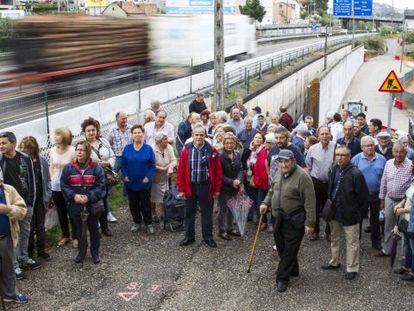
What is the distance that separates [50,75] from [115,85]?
115 inches

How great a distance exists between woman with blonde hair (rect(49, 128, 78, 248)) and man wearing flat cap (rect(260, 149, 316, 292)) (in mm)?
2761

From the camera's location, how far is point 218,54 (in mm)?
14406

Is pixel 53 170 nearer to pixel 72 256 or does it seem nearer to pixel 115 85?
pixel 72 256

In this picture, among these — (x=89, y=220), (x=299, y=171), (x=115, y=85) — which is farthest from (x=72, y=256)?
(x=115, y=85)

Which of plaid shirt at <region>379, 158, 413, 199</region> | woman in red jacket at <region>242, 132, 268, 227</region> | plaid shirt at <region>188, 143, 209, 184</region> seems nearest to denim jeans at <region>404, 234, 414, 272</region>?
plaid shirt at <region>379, 158, 413, 199</region>

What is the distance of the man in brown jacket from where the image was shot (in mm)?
5672

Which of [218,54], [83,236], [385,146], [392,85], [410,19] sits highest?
[410,19]

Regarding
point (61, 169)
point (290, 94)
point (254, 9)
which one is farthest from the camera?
point (254, 9)

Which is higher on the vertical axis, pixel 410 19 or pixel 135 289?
pixel 410 19

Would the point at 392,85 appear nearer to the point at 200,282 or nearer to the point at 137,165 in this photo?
the point at 137,165

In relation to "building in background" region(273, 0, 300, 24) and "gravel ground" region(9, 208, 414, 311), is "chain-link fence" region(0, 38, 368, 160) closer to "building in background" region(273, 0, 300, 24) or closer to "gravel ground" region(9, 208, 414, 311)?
"gravel ground" region(9, 208, 414, 311)

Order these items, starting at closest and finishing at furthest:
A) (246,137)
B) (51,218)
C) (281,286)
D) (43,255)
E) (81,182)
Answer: (281,286), (81,182), (43,255), (51,218), (246,137)

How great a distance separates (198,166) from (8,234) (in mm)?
2712

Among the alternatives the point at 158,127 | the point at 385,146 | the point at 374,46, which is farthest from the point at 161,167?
the point at 374,46
